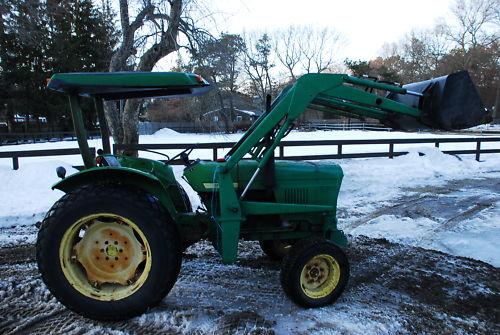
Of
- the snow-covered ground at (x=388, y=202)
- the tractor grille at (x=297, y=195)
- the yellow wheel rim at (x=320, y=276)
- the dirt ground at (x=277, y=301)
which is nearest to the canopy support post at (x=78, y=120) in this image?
the dirt ground at (x=277, y=301)

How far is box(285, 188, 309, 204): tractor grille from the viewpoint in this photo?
3.80 metres

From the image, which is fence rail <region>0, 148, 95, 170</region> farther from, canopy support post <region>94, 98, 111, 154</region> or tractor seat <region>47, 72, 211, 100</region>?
tractor seat <region>47, 72, 211, 100</region>

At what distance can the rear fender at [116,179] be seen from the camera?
10.4 feet

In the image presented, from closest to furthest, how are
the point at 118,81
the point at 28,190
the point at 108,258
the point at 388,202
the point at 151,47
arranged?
the point at 118,81 → the point at 108,258 → the point at 28,190 → the point at 388,202 → the point at 151,47

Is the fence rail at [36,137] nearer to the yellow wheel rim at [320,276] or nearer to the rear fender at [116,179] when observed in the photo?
the rear fender at [116,179]

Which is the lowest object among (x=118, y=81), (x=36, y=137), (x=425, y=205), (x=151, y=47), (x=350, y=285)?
(x=425, y=205)

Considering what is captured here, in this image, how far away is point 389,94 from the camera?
162 inches

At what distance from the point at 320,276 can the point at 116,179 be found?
1.89 meters

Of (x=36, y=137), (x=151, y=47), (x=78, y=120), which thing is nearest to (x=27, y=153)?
(x=151, y=47)

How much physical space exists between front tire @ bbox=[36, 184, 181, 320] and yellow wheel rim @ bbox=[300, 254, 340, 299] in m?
1.12

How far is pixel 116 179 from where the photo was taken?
3273 millimetres

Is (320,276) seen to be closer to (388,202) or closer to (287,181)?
(287,181)

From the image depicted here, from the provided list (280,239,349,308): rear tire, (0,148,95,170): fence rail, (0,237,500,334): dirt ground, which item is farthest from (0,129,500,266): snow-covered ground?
(280,239,349,308): rear tire

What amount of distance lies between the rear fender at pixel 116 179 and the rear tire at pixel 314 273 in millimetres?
1136
